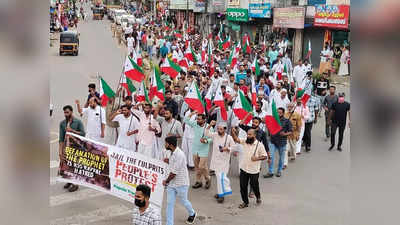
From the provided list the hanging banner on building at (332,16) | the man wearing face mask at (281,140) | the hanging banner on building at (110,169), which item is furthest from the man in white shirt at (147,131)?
the hanging banner on building at (332,16)

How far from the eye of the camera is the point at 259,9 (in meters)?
30.6

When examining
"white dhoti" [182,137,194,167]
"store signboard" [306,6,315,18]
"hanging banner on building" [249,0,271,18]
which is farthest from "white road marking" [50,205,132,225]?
"hanging banner on building" [249,0,271,18]

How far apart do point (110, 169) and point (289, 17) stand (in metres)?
20.9

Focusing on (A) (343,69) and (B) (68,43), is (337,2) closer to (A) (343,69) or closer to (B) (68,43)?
(A) (343,69)

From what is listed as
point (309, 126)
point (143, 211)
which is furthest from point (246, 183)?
point (309, 126)

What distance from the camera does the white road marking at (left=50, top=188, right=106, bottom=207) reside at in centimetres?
745

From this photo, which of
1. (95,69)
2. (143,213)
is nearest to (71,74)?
(95,69)

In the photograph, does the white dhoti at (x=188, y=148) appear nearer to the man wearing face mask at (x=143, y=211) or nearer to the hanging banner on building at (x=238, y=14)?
the man wearing face mask at (x=143, y=211)

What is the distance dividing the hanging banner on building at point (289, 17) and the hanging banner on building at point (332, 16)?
1661 mm

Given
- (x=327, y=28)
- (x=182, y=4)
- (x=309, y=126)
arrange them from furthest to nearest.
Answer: (x=182, y=4) < (x=327, y=28) < (x=309, y=126)

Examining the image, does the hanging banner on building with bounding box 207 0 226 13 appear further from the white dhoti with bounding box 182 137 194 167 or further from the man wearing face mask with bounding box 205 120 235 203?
the man wearing face mask with bounding box 205 120 235 203
